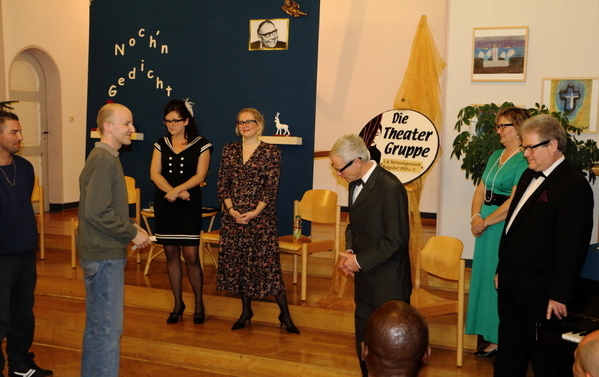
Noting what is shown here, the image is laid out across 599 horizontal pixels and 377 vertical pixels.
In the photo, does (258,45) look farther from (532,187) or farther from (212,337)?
(532,187)

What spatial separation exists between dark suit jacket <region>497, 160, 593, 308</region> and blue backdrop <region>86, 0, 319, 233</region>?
3.26m

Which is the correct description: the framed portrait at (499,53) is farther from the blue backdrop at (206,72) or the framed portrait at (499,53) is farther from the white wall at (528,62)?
the blue backdrop at (206,72)

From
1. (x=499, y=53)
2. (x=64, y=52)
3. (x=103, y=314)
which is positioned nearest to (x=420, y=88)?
(x=499, y=53)

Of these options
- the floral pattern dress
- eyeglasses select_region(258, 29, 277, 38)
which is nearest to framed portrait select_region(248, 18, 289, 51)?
eyeglasses select_region(258, 29, 277, 38)

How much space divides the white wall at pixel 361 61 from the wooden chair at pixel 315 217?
3.42m

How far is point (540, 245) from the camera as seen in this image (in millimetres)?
2949

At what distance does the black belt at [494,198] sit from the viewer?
400 centimetres

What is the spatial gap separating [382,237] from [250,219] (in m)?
1.65

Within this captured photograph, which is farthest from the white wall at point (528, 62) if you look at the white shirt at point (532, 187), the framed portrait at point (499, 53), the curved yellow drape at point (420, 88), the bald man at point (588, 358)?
the bald man at point (588, 358)

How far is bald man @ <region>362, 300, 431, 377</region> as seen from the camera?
1512mm

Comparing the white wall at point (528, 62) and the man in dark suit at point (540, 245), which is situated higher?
the white wall at point (528, 62)

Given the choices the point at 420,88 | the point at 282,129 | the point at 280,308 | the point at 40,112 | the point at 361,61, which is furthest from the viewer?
the point at 361,61

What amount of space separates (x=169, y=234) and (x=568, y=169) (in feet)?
9.79

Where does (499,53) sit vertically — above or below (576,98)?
above
